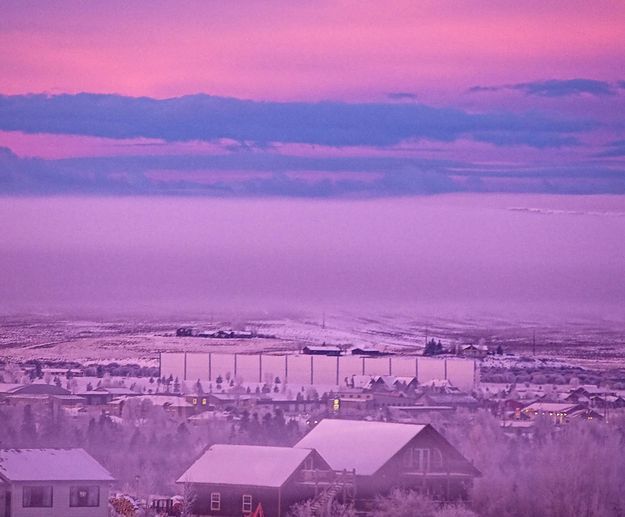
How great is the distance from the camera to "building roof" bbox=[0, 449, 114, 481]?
35.9 meters

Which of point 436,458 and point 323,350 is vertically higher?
point 323,350

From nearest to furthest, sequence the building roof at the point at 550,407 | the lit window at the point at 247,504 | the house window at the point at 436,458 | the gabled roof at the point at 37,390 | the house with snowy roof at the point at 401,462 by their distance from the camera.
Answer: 1. the lit window at the point at 247,504
2. the house with snowy roof at the point at 401,462
3. the house window at the point at 436,458
4. the building roof at the point at 550,407
5. the gabled roof at the point at 37,390

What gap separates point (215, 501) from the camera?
121 ft

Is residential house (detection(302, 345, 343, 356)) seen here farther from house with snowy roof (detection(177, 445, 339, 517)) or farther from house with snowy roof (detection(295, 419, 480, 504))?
house with snowy roof (detection(177, 445, 339, 517))

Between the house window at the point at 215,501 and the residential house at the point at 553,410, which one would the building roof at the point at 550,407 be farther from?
the house window at the point at 215,501

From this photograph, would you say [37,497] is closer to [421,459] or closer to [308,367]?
[421,459]

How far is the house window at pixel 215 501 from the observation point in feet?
120

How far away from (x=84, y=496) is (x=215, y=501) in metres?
2.70

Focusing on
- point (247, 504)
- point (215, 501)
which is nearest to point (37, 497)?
point (215, 501)

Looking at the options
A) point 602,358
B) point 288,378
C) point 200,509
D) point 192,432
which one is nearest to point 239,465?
point 200,509

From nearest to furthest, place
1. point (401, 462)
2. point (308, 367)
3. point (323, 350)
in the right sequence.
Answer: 1. point (401, 462)
2. point (308, 367)
3. point (323, 350)

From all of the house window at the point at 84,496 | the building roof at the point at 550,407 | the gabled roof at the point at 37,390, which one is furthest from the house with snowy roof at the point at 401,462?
the gabled roof at the point at 37,390

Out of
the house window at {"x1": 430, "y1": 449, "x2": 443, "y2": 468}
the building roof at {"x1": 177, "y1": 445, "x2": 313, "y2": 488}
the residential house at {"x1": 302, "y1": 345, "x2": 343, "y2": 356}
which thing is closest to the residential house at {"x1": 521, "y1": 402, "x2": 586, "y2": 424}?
the residential house at {"x1": 302, "y1": 345, "x2": 343, "y2": 356}

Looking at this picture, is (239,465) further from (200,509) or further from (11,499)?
(11,499)
